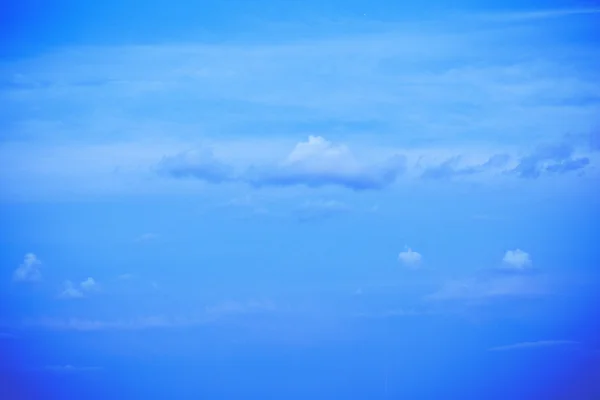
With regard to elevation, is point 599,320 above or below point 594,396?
above

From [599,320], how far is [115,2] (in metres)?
3.28

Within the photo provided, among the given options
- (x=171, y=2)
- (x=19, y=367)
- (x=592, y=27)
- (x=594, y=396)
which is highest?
(x=171, y=2)

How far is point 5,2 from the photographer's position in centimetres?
403

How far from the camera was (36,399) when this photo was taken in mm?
3994

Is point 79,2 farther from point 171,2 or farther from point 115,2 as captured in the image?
point 171,2

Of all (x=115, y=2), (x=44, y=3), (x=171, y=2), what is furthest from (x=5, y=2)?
(x=171, y=2)

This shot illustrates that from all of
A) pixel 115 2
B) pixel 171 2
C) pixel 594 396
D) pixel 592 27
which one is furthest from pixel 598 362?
pixel 115 2

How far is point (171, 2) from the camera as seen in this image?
4.02m

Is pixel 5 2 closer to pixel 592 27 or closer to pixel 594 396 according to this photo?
pixel 592 27

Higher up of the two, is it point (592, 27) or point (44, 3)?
point (44, 3)

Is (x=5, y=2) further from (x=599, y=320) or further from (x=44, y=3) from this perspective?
(x=599, y=320)

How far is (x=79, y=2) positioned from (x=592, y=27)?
2.91 metres

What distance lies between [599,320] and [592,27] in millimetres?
1664

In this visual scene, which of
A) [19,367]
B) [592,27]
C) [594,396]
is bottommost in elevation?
[594,396]
